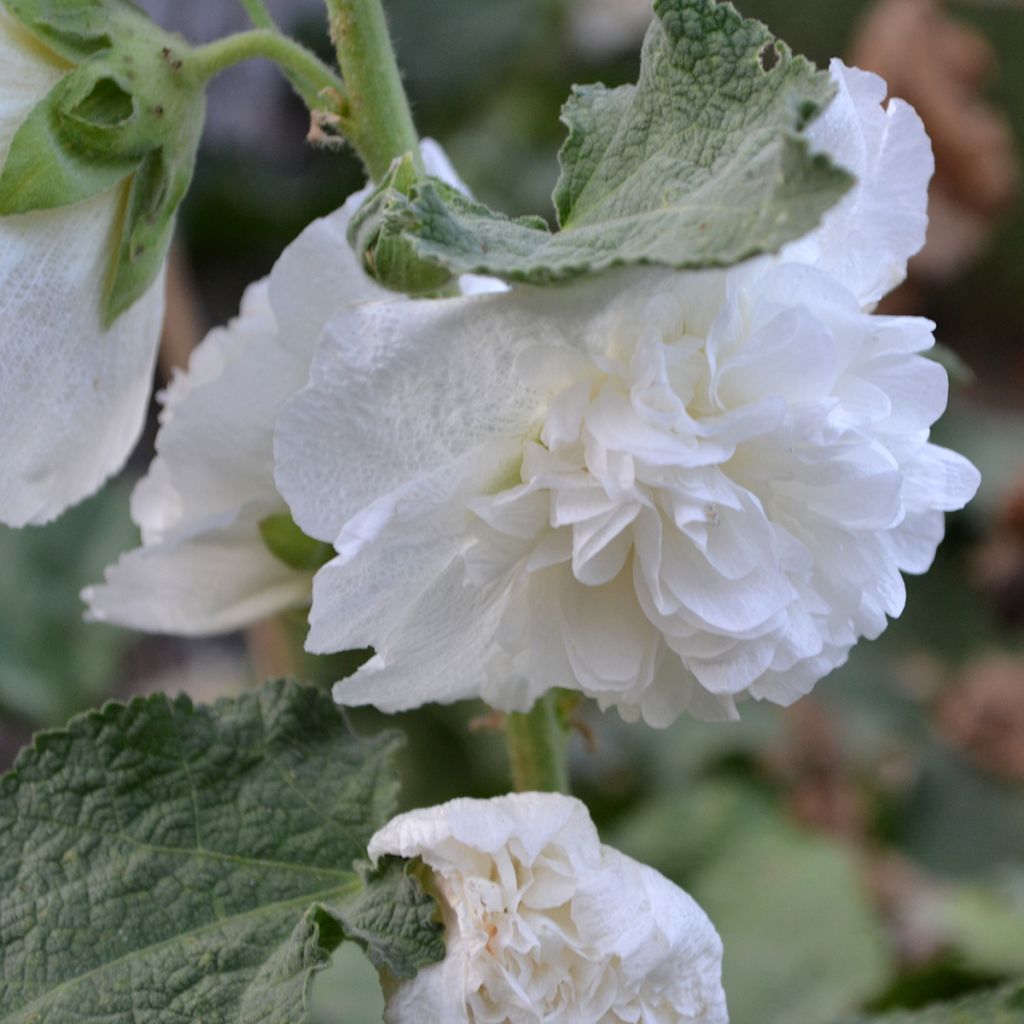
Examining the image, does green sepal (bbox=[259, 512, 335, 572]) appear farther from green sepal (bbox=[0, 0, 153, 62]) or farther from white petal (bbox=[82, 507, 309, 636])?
green sepal (bbox=[0, 0, 153, 62])

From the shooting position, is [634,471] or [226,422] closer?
[634,471]

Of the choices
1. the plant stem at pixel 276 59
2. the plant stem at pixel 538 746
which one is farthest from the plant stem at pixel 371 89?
the plant stem at pixel 538 746

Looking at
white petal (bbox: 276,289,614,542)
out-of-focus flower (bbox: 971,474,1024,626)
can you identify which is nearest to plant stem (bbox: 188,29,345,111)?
white petal (bbox: 276,289,614,542)

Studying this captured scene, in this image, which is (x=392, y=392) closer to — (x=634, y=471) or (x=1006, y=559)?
(x=634, y=471)

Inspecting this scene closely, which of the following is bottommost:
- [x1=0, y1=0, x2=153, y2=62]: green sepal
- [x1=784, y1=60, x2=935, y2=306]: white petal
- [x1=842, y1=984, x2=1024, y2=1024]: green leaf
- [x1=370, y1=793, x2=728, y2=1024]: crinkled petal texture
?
[x1=842, y1=984, x2=1024, y2=1024]: green leaf

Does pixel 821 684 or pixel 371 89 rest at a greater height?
pixel 371 89

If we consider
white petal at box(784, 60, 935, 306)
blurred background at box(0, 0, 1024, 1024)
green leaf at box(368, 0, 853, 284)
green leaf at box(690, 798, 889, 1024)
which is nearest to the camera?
green leaf at box(368, 0, 853, 284)

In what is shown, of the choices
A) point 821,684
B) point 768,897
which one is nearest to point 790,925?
point 768,897

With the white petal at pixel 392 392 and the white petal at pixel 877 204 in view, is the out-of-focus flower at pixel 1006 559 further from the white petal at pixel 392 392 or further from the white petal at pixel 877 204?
the white petal at pixel 392 392
